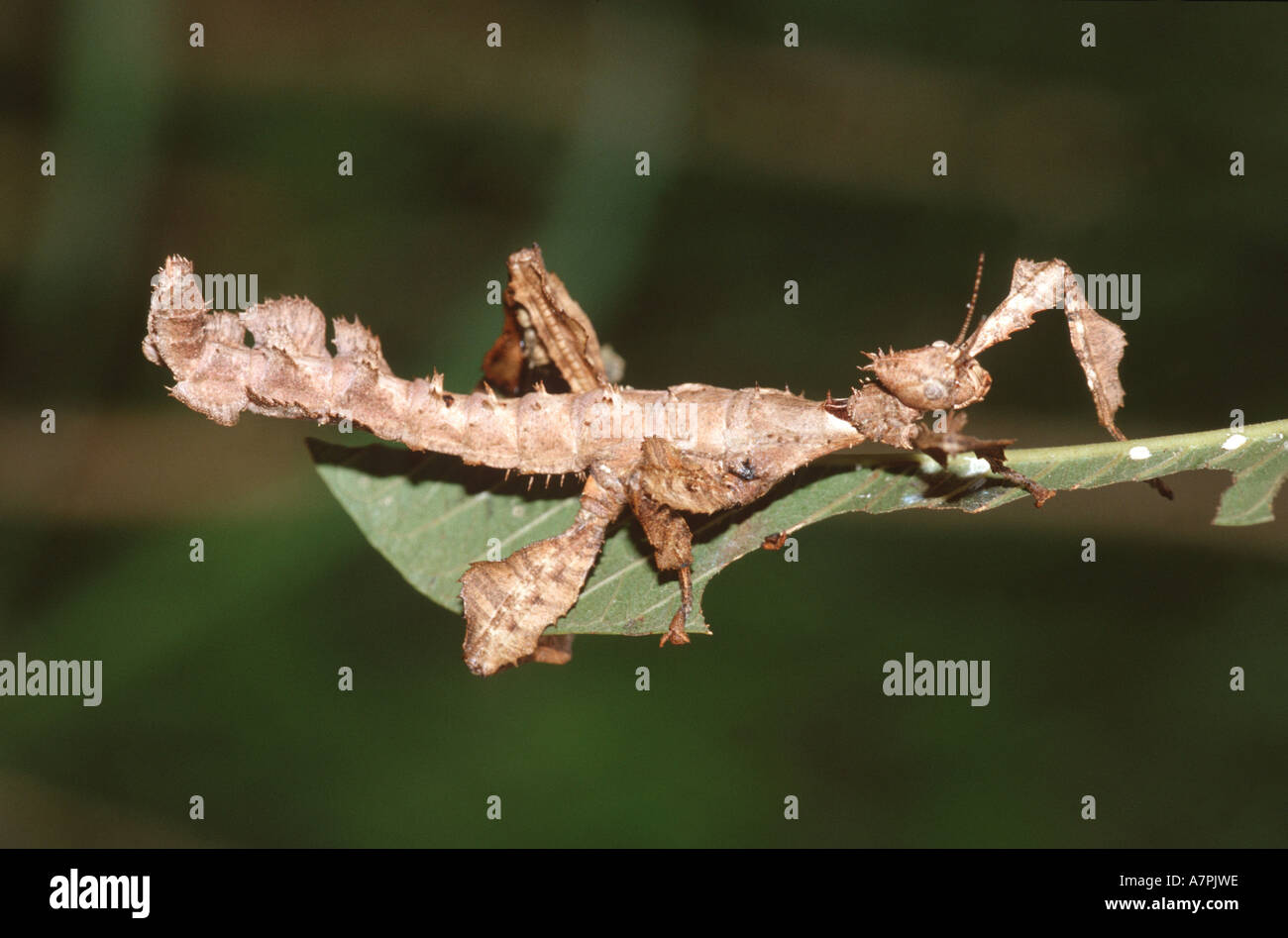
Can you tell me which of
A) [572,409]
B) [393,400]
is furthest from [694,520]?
[393,400]

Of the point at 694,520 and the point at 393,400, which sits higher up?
the point at 393,400

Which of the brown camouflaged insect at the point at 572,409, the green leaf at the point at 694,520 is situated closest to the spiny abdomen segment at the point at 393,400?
the brown camouflaged insect at the point at 572,409

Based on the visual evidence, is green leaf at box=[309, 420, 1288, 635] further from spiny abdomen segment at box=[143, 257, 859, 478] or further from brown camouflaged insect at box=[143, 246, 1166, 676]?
spiny abdomen segment at box=[143, 257, 859, 478]

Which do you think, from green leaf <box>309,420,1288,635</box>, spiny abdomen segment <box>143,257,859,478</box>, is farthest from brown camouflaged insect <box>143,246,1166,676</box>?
green leaf <box>309,420,1288,635</box>

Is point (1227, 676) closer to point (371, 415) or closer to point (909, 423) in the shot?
point (909, 423)

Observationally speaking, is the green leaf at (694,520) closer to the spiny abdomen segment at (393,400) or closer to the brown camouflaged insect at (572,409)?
the brown camouflaged insect at (572,409)

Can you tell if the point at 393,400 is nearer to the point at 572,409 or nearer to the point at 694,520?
the point at 572,409

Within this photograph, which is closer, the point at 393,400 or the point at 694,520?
the point at 694,520
